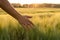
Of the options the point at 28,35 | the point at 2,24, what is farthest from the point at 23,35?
the point at 2,24

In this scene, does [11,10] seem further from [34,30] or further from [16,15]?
[34,30]

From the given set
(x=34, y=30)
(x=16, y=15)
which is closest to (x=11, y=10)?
(x=16, y=15)

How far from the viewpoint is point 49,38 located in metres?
1.05

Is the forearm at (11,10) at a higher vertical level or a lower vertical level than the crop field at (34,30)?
higher

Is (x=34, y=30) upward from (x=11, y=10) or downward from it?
downward

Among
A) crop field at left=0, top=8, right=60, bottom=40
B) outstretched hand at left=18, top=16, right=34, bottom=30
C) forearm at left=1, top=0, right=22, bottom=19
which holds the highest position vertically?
forearm at left=1, top=0, right=22, bottom=19

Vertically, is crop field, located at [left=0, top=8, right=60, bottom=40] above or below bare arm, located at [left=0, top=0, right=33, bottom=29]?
below

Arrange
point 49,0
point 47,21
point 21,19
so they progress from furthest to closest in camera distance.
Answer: point 49,0 → point 47,21 → point 21,19

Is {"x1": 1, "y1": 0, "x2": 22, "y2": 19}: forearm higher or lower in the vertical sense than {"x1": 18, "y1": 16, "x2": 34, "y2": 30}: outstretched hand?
higher

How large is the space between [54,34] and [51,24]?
63mm

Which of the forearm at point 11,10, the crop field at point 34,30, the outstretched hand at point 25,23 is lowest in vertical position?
the crop field at point 34,30

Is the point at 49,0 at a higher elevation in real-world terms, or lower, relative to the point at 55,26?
higher

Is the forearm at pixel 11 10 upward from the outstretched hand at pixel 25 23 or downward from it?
upward

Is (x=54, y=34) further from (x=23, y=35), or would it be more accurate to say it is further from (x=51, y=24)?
(x=23, y=35)
